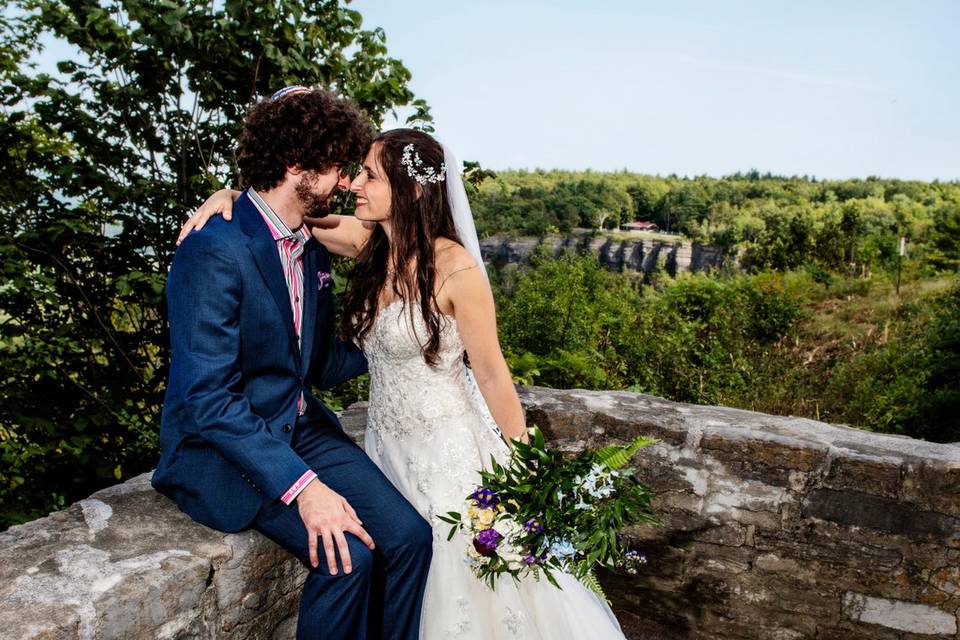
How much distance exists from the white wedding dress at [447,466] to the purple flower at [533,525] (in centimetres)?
29

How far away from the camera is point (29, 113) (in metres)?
3.38

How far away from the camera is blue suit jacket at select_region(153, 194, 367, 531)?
5.78 feet

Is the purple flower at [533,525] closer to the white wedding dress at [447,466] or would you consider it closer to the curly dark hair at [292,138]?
the white wedding dress at [447,466]

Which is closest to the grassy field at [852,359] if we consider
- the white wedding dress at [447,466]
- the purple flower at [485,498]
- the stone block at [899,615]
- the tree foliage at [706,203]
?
the stone block at [899,615]

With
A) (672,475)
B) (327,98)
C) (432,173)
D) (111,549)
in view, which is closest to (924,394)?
(672,475)

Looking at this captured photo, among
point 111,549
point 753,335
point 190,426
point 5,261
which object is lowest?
point 753,335

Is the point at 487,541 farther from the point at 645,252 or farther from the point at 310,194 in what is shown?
the point at 645,252

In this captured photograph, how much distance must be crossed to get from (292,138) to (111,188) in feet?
6.01

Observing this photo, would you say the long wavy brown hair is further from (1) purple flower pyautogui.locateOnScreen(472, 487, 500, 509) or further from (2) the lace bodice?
(1) purple flower pyautogui.locateOnScreen(472, 487, 500, 509)

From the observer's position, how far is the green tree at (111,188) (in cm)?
325

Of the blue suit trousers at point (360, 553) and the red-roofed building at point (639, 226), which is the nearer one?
the blue suit trousers at point (360, 553)

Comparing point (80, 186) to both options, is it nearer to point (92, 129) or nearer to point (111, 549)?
point (92, 129)

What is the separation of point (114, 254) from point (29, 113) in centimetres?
80

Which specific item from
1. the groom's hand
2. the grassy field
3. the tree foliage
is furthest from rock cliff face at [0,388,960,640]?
the tree foliage
